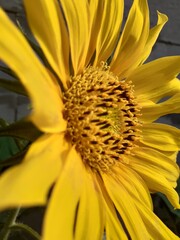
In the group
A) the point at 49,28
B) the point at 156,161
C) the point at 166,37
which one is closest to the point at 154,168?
the point at 156,161

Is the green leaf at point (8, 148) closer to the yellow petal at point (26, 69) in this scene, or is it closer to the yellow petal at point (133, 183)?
the yellow petal at point (133, 183)

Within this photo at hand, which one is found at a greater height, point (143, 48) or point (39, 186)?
point (143, 48)

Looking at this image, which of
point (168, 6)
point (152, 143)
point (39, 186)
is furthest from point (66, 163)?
point (168, 6)

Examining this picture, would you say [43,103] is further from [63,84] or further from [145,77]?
[145,77]

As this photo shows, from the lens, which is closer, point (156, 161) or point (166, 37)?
point (156, 161)

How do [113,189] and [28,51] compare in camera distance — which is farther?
[113,189]

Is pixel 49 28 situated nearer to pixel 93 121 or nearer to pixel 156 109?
pixel 93 121

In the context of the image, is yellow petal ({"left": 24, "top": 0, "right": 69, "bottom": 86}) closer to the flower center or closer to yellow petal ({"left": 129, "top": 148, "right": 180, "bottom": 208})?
the flower center
